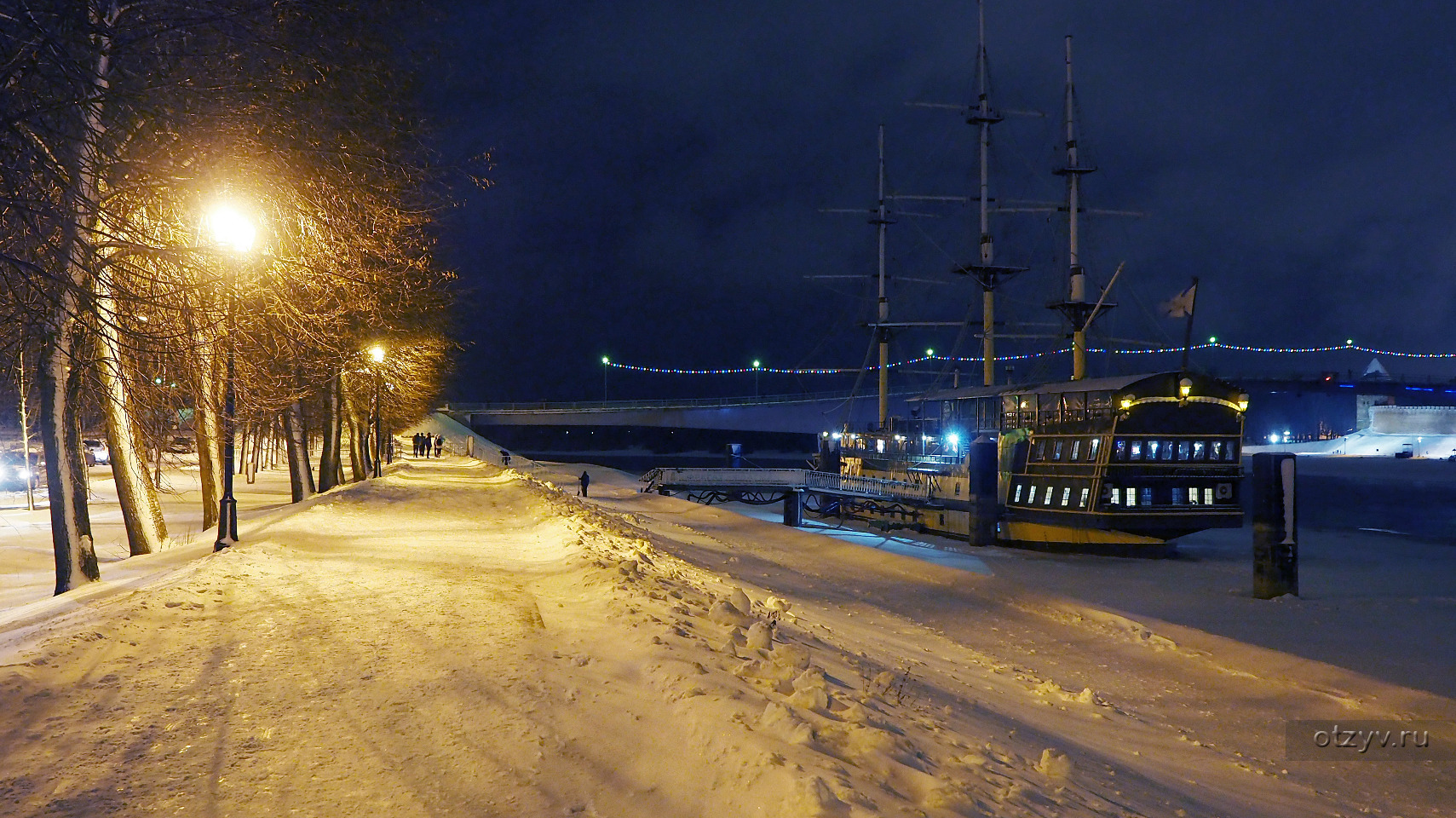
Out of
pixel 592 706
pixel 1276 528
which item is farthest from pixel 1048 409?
pixel 592 706

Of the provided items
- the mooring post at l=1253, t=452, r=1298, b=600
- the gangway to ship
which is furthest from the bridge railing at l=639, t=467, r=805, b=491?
the mooring post at l=1253, t=452, r=1298, b=600

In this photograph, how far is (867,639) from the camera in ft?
43.7

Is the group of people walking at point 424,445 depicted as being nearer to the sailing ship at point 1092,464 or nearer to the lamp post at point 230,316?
the sailing ship at point 1092,464

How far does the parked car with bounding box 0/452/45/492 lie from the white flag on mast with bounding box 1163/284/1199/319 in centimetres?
5343

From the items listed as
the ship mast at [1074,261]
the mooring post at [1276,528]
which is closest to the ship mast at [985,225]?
the ship mast at [1074,261]

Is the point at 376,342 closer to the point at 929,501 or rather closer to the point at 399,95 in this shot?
the point at 399,95

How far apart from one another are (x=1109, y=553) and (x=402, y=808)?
1541 inches

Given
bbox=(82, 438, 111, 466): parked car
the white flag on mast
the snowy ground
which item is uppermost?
the white flag on mast

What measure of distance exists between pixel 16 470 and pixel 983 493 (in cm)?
4784

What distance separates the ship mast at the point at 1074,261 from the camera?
5988 centimetres

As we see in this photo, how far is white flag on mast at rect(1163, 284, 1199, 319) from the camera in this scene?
4150 cm

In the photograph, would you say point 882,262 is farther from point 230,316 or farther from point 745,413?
point 230,316

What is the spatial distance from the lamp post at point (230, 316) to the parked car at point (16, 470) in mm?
36436

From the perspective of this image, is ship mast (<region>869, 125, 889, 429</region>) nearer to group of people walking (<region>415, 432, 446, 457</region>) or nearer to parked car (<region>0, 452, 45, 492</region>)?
group of people walking (<region>415, 432, 446, 457</region>)
